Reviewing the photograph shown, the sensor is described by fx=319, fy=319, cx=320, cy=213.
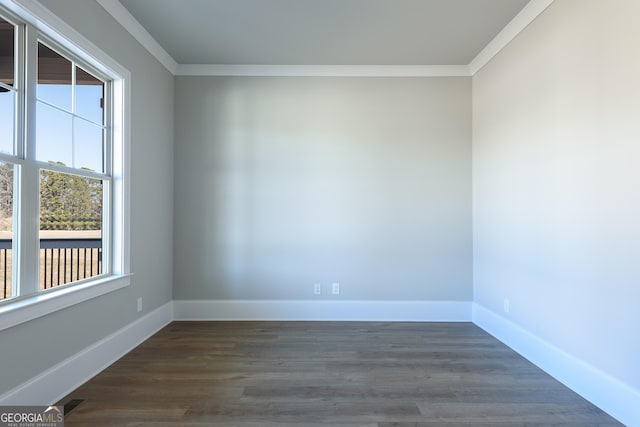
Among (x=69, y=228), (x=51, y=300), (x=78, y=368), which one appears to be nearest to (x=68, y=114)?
(x=69, y=228)

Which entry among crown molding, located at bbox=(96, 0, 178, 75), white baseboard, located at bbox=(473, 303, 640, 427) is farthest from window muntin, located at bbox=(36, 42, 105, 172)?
white baseboard, located at bbox=(473, 303, 640, 427)

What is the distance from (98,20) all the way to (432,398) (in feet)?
11.7

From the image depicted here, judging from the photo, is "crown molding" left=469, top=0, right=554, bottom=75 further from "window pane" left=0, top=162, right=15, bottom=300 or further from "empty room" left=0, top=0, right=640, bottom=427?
"window pane" left=0, top=162, right=15, bottom=300

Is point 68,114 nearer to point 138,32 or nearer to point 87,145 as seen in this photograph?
point 87,145

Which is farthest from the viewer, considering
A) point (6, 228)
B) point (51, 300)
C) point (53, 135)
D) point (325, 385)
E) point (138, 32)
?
point (138, 32)

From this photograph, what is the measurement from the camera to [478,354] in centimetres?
275

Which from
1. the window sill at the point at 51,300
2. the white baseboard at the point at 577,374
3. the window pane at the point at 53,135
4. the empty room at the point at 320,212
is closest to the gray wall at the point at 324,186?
the empty room at the point at 320,212

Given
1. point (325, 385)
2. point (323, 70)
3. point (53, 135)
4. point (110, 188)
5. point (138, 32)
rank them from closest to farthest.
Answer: point (53, 135) → point (325, 385) → point (110, 188) → point (138, 32) → point (323, 70)

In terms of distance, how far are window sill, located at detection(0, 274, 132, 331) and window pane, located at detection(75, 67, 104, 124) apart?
1256 mm

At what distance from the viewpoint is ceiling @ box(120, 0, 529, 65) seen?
254 cm

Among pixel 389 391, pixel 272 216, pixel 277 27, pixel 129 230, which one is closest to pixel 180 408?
pixel 389 391

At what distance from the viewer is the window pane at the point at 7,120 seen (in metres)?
1.79

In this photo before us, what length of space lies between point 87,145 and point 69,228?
650mm

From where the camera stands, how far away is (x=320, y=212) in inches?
142
